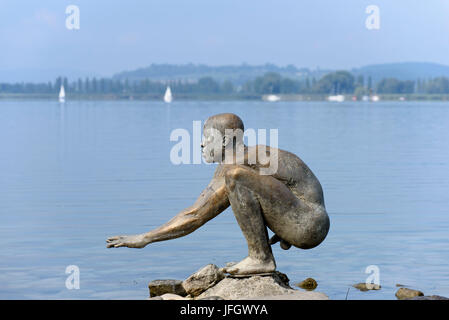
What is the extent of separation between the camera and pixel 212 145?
9148 mm

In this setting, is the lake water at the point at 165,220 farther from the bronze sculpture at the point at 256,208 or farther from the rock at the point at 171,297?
the bronze sculpture at the point at 256,208

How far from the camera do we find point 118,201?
1831 cm

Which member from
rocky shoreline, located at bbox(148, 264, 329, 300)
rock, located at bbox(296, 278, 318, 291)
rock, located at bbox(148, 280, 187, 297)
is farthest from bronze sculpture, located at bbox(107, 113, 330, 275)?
rock, located at bbox(296, 278, 318, 291)

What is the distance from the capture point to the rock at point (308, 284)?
10669mm

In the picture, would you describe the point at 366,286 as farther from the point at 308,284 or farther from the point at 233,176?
the point at 233,176

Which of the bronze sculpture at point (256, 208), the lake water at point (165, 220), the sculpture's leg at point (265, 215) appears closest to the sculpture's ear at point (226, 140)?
the bronze sculpture at point (256, 208)

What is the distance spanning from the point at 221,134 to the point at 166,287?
1726mm

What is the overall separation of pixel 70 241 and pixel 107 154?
17640 mm

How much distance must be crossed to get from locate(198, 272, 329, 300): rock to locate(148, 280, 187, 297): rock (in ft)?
1.53

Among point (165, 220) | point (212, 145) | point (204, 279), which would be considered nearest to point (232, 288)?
point (204, 279)

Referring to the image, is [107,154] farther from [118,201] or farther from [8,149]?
[118,201]

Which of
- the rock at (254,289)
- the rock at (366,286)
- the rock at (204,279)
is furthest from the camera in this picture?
the rock at (366,286)

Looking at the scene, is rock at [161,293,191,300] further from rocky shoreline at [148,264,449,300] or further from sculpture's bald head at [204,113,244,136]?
Answer: sculpture's bald head at [204,113,244,136]

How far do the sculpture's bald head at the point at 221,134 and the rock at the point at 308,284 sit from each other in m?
2.22
